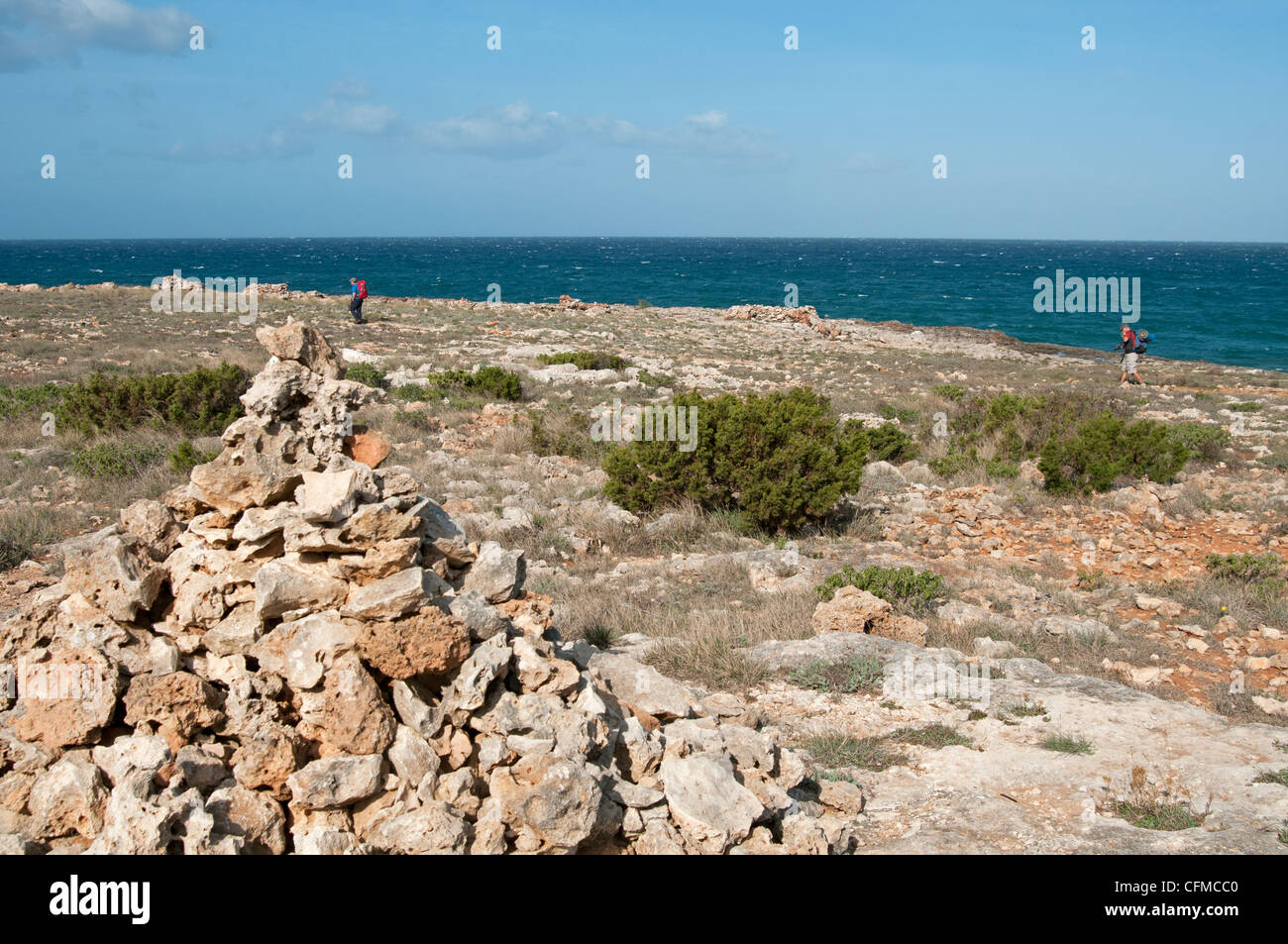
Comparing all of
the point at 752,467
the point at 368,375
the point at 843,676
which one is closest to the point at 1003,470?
the point at 752,467

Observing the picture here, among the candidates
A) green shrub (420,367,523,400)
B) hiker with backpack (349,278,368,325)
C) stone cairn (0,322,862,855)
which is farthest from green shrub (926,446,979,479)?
hiker with backpack (349,278,368,325)

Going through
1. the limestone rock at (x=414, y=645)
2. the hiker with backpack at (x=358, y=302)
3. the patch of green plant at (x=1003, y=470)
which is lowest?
the patch of green plant at (x=1003, y=470)

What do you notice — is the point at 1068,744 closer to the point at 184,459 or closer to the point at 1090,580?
the point at 1090,580

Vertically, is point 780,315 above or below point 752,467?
above

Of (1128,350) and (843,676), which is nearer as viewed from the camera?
(843,676)

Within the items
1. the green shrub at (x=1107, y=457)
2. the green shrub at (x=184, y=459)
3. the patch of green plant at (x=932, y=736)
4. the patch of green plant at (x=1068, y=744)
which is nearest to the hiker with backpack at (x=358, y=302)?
the green shrub at (x=184, y=459)

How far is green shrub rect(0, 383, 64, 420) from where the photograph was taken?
41.9 feet

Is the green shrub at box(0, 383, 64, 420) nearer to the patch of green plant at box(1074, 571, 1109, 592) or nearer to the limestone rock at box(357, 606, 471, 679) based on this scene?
the limestone rock at box(357, 606, 471, 679)

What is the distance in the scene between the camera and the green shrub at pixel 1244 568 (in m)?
7.98

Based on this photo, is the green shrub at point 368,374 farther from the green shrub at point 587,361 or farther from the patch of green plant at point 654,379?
the patch of green plant at point 654,379

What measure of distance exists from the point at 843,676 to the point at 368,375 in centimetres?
1376

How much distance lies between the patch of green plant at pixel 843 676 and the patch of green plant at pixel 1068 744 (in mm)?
1074

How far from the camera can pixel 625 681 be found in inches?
176

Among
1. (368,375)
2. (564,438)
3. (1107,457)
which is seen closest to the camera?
(1107,457)
